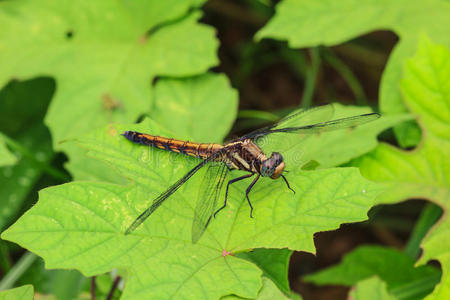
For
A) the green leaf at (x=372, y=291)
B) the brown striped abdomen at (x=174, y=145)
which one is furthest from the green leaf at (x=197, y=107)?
the green leaf at (x=372, y=291)

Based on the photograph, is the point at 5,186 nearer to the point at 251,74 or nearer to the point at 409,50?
the point at 251,74

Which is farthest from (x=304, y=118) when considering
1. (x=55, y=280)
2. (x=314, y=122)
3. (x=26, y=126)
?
(x=26, y=126)

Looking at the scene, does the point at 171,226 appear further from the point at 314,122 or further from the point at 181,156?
the point at 314,122

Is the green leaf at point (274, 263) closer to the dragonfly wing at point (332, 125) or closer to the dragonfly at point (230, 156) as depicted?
the dragonfly at point (230, 156)

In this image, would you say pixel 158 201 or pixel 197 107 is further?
pixel 197 107

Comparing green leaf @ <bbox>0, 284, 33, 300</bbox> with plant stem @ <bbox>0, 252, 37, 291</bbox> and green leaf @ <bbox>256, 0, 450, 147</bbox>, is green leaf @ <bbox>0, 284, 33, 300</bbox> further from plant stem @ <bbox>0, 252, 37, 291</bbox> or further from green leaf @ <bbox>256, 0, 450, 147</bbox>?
green leaf @ <bbox>256, 0, 450, 147</bbox>

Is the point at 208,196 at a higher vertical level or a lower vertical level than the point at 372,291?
higher

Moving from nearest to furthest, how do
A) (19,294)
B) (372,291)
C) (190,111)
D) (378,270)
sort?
(19,294), (372,291), (378,270), (190,111)
